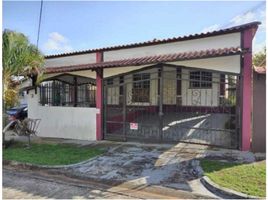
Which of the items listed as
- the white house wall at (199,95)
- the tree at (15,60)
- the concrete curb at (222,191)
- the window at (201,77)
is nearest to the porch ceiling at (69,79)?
the tree at (15,60)

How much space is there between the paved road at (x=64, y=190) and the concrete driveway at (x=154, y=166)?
0.28 metres

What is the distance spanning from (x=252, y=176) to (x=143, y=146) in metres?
4.14

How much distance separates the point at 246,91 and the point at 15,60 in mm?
7120

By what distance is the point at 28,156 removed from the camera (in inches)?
340

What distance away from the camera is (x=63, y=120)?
1211 centimetres

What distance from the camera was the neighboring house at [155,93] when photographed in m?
8.67

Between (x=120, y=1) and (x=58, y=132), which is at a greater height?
(x=120, y=1)

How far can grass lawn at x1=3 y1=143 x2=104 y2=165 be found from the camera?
803 cm

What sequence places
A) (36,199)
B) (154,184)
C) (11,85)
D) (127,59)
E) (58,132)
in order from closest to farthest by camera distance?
(36,199) → (154,184) → (11,85) → (127,59) → (58,132)

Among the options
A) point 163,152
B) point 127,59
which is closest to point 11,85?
point 127,59

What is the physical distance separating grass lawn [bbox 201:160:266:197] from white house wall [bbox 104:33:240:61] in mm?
3714

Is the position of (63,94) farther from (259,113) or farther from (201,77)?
(259,113)

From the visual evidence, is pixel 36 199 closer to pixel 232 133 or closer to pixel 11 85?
pixel 11 85

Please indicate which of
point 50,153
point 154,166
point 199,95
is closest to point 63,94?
point 50,153
